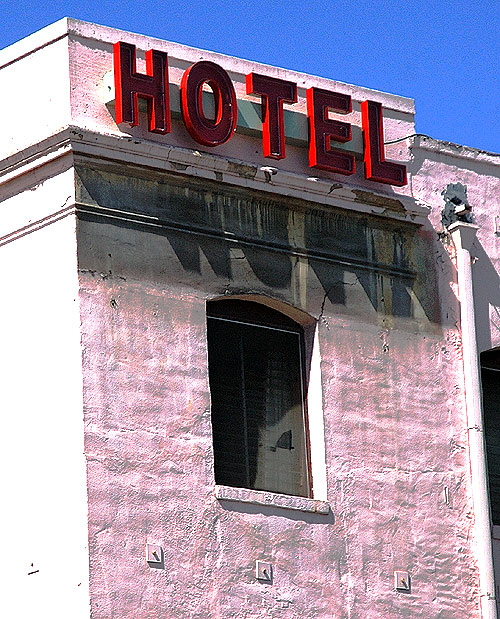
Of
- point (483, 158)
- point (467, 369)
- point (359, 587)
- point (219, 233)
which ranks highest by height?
point (483, 158)

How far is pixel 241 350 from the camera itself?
18984 mm

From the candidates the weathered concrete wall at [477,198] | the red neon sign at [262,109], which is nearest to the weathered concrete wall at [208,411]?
the weathered concrete wall at [477,198]

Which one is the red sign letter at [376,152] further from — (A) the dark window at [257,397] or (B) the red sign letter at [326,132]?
(A) the dark window at [257,397]

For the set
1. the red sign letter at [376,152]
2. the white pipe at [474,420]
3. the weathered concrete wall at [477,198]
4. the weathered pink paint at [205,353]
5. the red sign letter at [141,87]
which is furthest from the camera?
the weathered concrete wall at [477,198]

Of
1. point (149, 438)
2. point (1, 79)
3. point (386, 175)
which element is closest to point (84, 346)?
point (149, 438)

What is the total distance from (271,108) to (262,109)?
0.46 feet

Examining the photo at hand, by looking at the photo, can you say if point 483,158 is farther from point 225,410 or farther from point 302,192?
point 225,410

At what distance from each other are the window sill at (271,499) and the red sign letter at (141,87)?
3.99m

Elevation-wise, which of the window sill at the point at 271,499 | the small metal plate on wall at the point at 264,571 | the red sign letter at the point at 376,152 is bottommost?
Result: the small metal plate on wall at the point at 264,571

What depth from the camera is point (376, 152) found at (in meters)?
20.2

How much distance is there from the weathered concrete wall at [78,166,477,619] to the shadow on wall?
2cm

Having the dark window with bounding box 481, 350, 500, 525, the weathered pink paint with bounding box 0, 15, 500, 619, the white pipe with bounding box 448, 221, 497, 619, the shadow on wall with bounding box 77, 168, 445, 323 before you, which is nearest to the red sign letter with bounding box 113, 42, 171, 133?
the weathered pink paint with bounding box 0, 15, 500, 619

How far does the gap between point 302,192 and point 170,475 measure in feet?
12.9

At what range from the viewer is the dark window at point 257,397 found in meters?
18.5
